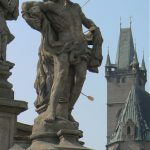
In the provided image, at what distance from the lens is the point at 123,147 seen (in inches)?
4210

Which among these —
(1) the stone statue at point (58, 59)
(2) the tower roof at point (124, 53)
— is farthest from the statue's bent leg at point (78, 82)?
(2) the tower roof at point (124, 53)

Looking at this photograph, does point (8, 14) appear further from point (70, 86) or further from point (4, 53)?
point (70, 86)

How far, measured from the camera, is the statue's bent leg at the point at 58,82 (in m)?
7.74

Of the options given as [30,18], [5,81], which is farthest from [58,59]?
[5,81]

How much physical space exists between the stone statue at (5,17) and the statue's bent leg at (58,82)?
203 cm

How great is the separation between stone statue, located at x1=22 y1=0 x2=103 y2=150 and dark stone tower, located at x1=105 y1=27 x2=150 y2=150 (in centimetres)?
11453

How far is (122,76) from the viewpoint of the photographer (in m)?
129

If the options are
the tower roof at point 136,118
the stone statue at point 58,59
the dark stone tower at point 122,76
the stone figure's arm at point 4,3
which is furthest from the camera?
the dark stone tower at point 122,76

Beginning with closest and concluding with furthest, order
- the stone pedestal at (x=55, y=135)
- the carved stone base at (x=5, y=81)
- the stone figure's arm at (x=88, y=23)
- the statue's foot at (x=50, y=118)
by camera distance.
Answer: the stone pedestal at (x=55, y=135) → the statue's foot at (x=50, y=118) → the stone figure's arm at (x=88, y=23) → the carved stone base at (x=5, y=81)

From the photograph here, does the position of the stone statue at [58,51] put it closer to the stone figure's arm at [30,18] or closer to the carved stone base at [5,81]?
the stone figure's arm at [30,18]

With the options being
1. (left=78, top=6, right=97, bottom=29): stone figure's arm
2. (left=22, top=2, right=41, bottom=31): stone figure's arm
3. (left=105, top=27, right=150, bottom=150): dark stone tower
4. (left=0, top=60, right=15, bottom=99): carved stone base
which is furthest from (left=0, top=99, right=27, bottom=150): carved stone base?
(left=105, top=27, right=150, bottom=150): dark stone tower

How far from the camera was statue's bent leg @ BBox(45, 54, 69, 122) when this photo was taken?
7738mm

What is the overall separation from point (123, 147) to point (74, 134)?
100354 millimetres

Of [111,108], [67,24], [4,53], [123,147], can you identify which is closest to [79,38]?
[67,24]
